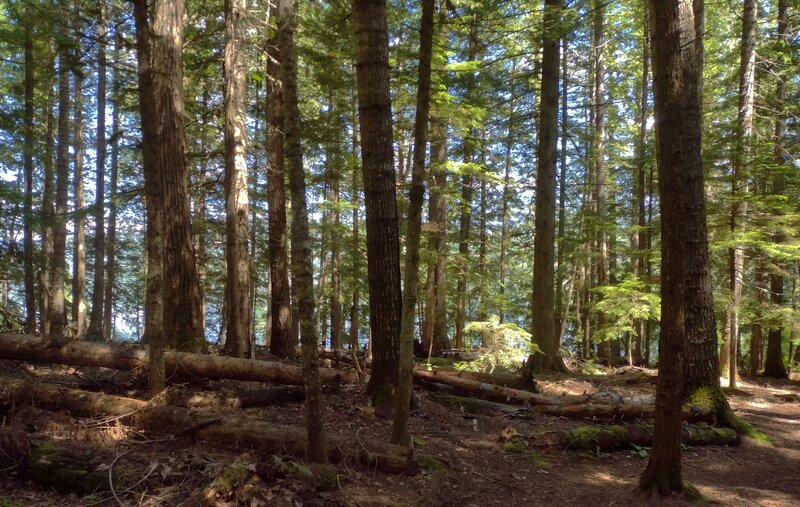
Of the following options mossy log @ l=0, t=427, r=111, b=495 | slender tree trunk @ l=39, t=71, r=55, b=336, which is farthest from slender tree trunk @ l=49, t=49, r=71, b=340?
mossy log @ l=0, t=427, r=111, b=495

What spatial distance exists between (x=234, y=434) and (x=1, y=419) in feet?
8.87

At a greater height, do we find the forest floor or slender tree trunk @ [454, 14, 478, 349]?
slender tree trunk @ [454, 14, 478, 349]

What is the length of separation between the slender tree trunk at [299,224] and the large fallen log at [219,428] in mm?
626

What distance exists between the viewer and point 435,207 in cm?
1716

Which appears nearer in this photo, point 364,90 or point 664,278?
point 664,278

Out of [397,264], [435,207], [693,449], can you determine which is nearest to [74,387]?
[397,264]

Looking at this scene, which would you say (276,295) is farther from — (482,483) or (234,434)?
(482,483)

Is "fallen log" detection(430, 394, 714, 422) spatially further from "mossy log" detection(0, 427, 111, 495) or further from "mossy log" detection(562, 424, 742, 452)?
"mossy log" detection(0, 427, 111, 495)

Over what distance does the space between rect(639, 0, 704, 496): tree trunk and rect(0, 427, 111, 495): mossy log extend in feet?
18.3

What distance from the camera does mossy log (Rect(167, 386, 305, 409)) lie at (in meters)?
6.97

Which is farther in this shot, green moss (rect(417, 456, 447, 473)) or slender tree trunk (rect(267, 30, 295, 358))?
slender tree trunk (rect(267, 30, 295, 358))

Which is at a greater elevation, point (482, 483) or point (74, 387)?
point (74, 387)

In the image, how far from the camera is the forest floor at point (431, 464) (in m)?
4.42

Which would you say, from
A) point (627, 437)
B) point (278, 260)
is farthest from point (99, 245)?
point (627, 437)
